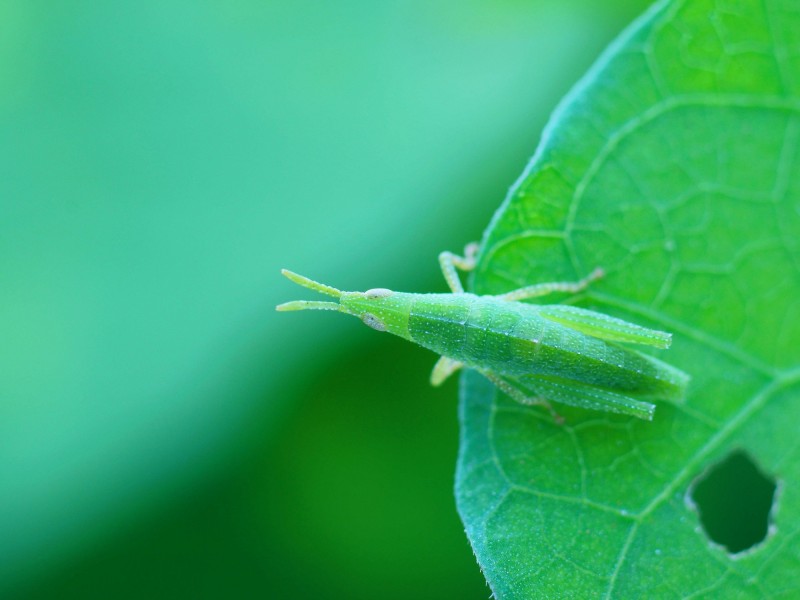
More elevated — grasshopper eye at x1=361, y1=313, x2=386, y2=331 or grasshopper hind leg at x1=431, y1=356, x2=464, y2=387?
grasshopper eye at x1=361, y1=313, x2=386, y2=331

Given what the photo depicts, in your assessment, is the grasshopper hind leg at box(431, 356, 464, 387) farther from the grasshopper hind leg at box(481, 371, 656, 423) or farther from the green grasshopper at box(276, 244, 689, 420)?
the grasshopper hind leg at box(481, 371, 656, 423)

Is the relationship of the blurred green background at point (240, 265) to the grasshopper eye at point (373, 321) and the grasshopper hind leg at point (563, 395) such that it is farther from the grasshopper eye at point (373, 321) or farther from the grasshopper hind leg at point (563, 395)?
the grasshopper hind leg at point (563, 395)

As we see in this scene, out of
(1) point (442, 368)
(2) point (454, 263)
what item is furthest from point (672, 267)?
(1) point (442, 368)

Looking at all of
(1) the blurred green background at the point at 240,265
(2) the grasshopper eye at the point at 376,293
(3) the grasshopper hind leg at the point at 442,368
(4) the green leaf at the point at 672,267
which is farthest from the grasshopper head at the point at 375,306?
(4) the green leaf at the point at 672,267

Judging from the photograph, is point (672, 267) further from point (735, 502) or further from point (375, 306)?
point (375, 306)

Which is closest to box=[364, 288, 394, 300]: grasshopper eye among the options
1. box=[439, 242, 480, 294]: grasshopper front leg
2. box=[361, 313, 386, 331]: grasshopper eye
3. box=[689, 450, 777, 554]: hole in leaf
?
box=[361, 313, 386, 331]: grasshopper eye

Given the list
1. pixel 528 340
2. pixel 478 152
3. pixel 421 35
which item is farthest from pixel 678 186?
pixel 421 35

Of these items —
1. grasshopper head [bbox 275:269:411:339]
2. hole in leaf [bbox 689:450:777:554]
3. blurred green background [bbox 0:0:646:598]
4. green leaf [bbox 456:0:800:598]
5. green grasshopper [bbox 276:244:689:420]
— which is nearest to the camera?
green leaf [bbox 456:0:800:598]
